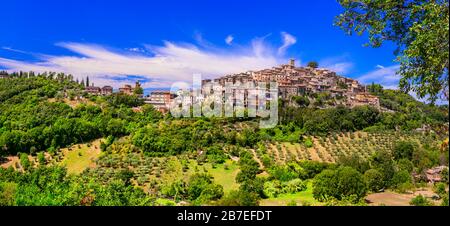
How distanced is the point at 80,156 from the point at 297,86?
94.7 feet

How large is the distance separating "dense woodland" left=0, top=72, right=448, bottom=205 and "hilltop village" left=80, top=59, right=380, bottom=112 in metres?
2.61

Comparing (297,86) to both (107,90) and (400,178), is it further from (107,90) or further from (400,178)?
(400,178)

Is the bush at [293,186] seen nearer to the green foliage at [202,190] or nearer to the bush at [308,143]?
the green foliage at [202,190]

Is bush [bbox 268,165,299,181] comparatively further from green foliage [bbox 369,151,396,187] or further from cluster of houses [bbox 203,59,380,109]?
cluster of houses [bbox 203,59,380,109]

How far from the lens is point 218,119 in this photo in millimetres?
40625

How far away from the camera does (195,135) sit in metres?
34.7

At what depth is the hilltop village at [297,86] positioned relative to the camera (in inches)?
1917

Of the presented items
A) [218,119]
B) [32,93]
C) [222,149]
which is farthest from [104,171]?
[32,93]

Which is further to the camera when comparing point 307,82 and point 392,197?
point 307,82

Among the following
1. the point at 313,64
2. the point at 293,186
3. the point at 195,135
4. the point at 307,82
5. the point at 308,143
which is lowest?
the point at 293,186

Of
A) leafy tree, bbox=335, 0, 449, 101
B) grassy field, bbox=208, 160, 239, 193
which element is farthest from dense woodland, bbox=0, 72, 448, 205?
leafy tree, bbox=335, 0, 449, 101

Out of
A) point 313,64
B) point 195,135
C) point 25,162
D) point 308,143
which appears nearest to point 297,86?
point 308,143

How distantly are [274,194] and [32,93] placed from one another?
129ft
